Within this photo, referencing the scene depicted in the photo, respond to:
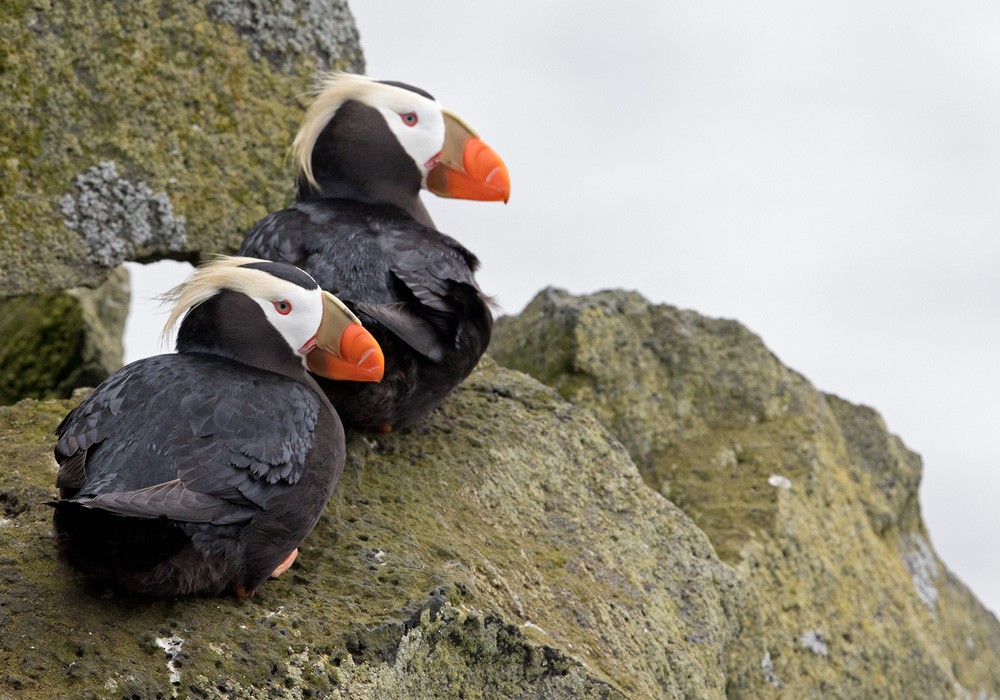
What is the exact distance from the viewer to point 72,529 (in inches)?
138

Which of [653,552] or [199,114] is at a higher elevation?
[199,114]

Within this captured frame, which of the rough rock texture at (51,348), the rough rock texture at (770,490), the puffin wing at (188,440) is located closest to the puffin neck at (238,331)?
the puffin wing at (188,440)

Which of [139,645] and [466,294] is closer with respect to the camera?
[139,645]

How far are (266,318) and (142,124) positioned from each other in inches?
80.7

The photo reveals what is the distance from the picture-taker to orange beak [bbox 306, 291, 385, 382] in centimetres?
422

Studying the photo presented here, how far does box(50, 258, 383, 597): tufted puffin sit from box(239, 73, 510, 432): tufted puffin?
0.34 m

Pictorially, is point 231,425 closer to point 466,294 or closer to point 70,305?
point 466,294

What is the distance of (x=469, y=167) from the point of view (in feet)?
17.8

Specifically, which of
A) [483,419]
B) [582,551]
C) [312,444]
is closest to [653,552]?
[582,551]

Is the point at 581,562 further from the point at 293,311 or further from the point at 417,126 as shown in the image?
the point at 417,126

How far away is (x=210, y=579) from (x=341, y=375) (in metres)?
0.86

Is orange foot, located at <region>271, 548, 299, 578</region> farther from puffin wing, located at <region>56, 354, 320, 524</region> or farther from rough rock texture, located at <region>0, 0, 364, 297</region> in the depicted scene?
rough rock texture, located at <region>0, 0, 364, 297</region>

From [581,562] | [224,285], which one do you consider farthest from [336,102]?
[581,562]

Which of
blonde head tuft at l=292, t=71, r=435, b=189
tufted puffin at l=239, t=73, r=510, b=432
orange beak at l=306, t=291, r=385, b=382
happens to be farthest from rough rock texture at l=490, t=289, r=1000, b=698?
orange beak at l=306, t=291, r=385, b=382
